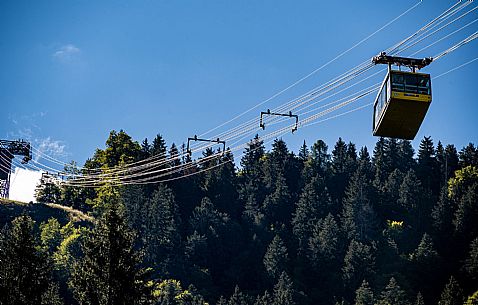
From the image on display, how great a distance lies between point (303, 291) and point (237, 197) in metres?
43.6

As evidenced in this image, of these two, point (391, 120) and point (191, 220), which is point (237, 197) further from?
point (391, 120)

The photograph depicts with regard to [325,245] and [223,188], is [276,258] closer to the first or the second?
[325,245]

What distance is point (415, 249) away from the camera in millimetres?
159250

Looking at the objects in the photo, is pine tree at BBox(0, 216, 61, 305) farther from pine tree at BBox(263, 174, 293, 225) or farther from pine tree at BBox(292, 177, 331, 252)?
pine tree at BBox(263, 174, 293, 225)

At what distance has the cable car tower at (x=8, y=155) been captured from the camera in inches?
4547

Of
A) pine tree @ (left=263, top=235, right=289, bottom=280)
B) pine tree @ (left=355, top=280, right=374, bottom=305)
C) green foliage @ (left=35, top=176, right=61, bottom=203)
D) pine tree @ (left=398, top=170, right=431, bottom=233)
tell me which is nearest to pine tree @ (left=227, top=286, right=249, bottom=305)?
pine tree @ (left=263, top=235, right=289, bottom=280)

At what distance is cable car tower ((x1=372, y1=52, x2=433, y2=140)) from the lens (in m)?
39.3

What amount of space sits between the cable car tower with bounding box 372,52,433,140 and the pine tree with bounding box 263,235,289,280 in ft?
375

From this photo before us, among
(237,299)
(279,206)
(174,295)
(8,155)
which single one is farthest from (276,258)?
(8,155)

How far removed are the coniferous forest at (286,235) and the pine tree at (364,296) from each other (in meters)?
0.23

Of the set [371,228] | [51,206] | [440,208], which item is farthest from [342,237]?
[51,206]

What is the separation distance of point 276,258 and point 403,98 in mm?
117669

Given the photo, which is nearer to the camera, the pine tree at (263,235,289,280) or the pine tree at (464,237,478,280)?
the pine tree at (464,237,478,280)

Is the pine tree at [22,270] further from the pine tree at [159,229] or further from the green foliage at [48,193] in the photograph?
the green foliage at [48,193]
